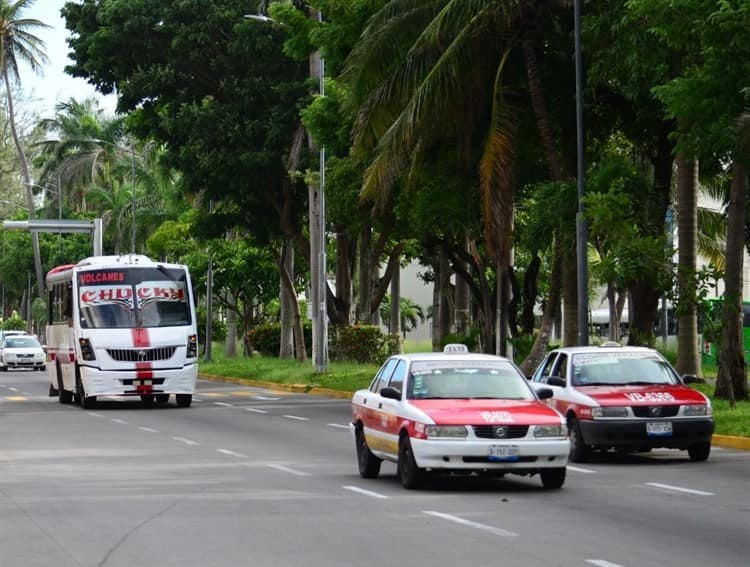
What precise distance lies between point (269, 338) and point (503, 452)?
51.2 meters

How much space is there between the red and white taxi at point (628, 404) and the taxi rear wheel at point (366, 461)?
2439mm

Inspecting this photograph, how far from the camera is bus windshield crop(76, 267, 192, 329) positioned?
36156mm

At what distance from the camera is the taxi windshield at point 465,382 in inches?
687

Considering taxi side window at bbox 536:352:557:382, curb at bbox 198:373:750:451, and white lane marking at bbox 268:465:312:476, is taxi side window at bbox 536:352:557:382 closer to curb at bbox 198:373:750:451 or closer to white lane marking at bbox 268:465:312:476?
curb at bbox 198:373:750:451

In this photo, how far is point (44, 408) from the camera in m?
36.9

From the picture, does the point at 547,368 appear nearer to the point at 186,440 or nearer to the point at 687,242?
the point at 186,440

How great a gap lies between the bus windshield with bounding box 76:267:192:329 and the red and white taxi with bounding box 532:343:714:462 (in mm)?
16373

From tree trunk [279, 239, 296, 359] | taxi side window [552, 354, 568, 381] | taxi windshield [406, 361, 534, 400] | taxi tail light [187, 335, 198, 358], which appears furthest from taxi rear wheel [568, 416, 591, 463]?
tree trunk [279, 239, 296, 359]

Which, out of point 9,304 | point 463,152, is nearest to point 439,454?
point 463,152

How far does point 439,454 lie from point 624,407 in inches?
188

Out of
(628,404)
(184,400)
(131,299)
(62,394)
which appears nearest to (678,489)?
(628,404)

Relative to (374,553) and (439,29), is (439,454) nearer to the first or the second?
(374,553)

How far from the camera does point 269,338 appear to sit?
67125 millimetres

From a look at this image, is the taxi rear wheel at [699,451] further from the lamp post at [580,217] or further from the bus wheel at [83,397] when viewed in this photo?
the bus wheel at [83,397]
